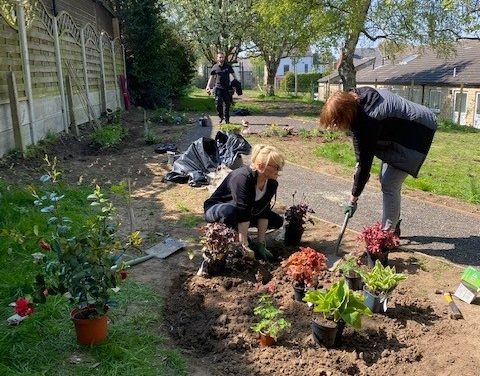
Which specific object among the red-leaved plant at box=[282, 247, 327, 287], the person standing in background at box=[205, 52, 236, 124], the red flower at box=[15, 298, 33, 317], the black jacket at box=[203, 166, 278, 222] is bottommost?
the red-leaved plant at box=[282, 247, 327, 287]

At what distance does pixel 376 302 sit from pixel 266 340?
873 millimetres

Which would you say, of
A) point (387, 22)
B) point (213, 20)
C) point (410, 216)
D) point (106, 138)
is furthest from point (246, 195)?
point (213, 20)

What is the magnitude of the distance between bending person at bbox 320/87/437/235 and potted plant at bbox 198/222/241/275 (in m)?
1.16

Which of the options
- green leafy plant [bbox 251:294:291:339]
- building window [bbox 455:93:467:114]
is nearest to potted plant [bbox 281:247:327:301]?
green leafy plant [bbox 251:294:291:339]

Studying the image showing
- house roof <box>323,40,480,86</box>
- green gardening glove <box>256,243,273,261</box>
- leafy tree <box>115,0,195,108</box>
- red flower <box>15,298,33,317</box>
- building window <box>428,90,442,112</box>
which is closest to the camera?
red flower <box>15,298,33,317</box>

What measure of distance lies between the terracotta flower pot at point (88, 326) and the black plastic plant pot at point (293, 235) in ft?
7.33

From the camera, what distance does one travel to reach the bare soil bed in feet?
9.07

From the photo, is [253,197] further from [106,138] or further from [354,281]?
[106,138]

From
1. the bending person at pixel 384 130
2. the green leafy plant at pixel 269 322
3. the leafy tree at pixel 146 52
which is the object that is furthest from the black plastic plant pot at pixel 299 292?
the leafy tree at pixel 146 52

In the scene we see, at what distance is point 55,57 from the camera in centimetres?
1030

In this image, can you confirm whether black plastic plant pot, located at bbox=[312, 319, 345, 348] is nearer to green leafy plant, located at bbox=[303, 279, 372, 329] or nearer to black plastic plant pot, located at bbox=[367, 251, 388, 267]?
green leafy plant, located at bbox=[303, 279, 372, 329]

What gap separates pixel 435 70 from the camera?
3212 centimetres

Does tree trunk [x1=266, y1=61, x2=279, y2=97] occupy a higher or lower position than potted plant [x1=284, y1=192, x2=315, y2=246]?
higher

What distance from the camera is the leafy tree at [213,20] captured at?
29781mm
